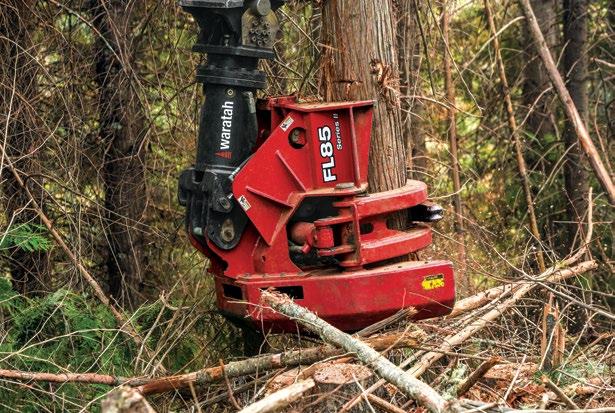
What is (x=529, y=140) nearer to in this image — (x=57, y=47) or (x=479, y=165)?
(x=479, y=165)

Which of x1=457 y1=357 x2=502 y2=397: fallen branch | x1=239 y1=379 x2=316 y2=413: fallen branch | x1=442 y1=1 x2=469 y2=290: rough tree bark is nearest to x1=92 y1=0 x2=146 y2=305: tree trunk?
x1=442 y1=1 x2=469 y2=290: rough tree bark

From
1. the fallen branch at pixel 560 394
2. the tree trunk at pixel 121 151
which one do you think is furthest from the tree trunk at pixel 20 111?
the fallen branch at pixel 560 394

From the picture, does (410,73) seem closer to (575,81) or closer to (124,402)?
(575,81)

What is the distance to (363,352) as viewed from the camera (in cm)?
586

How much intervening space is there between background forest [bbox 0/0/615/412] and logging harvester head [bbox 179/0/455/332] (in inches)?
18.4

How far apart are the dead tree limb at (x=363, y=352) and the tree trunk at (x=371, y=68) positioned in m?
1.27

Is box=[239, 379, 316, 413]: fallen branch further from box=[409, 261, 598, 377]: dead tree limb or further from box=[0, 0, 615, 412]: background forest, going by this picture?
box=[0, 0, 615, 412]: background forest

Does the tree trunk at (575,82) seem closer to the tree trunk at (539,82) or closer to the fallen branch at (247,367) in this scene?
the tree trunk at (539,82)

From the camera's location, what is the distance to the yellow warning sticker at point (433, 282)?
6762 millimetres

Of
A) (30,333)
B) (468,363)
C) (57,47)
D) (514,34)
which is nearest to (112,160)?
(57,47)

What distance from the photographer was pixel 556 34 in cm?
1366

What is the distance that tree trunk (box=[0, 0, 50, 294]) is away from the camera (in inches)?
310

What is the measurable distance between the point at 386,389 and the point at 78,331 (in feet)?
6.59

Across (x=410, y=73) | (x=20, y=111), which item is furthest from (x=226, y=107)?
(x=410, y=73)
